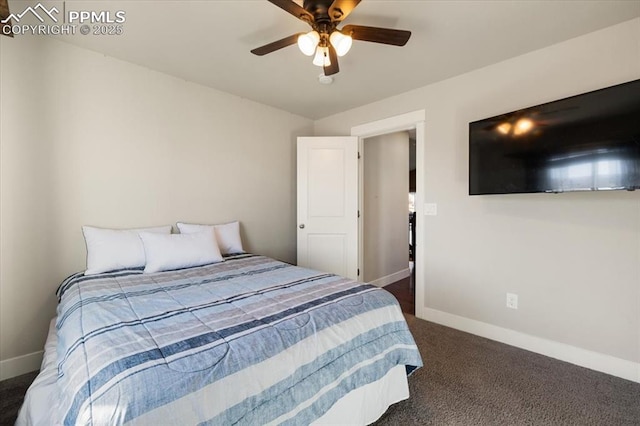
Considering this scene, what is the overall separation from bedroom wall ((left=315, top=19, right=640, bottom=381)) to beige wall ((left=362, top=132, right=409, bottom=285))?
1.05 m

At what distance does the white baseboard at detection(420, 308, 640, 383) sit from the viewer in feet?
6.05

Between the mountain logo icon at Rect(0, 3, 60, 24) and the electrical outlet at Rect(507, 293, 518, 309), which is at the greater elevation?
the mountain logo icon at Rect(0, 3, 60, 24)

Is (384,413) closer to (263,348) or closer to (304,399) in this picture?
(304,399)

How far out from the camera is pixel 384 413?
1509mm

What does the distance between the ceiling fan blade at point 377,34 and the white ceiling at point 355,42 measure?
25 centimetres

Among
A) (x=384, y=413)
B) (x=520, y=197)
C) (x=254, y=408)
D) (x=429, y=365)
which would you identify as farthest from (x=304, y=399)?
(x=520, y=197)

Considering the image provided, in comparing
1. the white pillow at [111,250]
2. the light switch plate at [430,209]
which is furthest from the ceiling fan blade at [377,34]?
the white pillow at [111,250]

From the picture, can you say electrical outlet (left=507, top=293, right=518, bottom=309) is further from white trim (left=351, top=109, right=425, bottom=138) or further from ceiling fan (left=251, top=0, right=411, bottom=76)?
ceiling fan (left=251, top=0, right=411, bottom=76)

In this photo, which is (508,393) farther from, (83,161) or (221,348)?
(83,161)

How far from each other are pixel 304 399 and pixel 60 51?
287 centimetres

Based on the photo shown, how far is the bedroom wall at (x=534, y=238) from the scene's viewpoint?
1853mm

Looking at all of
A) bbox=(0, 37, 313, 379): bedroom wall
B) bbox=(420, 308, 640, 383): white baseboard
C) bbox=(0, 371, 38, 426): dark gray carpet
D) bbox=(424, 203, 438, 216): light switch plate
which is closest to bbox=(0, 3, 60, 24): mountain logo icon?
bbox=(0, 37, 313, 379): bedroom wall

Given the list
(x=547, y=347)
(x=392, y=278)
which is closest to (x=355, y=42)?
(x=547, y=347)

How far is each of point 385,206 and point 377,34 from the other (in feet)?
9.21
